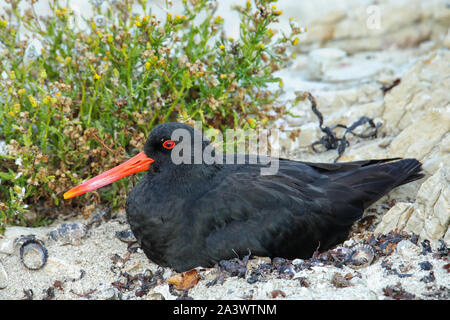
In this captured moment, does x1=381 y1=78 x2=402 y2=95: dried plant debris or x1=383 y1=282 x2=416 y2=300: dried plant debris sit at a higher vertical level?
x1=381 y1=78 x2=402 y2=95: dried plant debris

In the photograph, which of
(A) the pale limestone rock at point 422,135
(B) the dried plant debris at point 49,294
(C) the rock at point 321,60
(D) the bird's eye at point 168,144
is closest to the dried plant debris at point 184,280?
(B) the dried plant debris at point 49,294

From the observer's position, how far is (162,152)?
13.0 feet

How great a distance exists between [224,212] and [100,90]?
146cm

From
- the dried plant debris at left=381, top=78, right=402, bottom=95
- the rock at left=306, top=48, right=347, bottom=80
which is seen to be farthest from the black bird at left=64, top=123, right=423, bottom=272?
the rock at left=306, top=48, right=347, bottom=80

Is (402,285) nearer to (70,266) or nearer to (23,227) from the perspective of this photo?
(70,266)

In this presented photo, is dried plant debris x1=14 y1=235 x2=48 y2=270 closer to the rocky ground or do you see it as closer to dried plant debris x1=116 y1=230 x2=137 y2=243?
the rocky ground

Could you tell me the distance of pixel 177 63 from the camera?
15.1ft

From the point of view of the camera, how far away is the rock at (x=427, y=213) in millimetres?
3777

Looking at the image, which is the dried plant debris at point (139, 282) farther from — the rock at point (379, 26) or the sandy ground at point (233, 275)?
the rock at point (379, 26)

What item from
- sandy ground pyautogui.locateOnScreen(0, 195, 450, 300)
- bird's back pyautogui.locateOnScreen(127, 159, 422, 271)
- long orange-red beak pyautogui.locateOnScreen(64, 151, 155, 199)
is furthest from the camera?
long orange-red beak pyautogui.locateOnScreen(64, 151, 155, 199)

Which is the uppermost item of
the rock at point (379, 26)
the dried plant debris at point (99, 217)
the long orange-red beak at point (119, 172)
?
the rock at point (379, 26)

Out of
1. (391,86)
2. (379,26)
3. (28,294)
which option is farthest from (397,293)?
(379,26)

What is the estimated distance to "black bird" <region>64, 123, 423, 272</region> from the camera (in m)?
3.85
